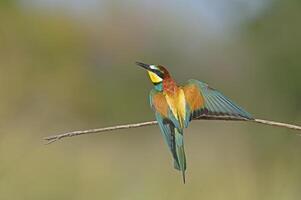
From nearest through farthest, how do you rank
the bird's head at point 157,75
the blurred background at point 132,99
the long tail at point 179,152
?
the long tail at point 179,152, the bird's head at point 157,75, the blurred background at point 132,99

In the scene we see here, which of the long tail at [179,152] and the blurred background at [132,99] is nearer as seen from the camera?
the long tail at [179,152]

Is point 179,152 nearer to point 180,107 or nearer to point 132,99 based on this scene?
point 180,107

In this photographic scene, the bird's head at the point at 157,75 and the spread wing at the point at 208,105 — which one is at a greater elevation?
the bird's head at the point at 157,75

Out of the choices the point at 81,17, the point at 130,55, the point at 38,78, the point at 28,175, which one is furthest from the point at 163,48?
the point at 28,175

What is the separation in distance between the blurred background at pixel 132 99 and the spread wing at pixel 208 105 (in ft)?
2.26

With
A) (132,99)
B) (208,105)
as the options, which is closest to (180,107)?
(208,105)

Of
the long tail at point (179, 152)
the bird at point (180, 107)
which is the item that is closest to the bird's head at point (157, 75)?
the bird at point (180, 107)

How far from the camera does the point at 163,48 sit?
9.27 metres

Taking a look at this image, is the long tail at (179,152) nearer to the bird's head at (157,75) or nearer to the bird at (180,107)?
the bird at (180,107)

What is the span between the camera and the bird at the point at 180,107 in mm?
1113

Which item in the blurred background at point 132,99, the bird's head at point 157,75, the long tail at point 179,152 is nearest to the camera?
the long tail at point 179,152

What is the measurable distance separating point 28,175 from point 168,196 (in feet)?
3.46

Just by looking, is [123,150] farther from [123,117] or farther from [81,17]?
[81,17]

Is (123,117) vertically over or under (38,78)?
under
